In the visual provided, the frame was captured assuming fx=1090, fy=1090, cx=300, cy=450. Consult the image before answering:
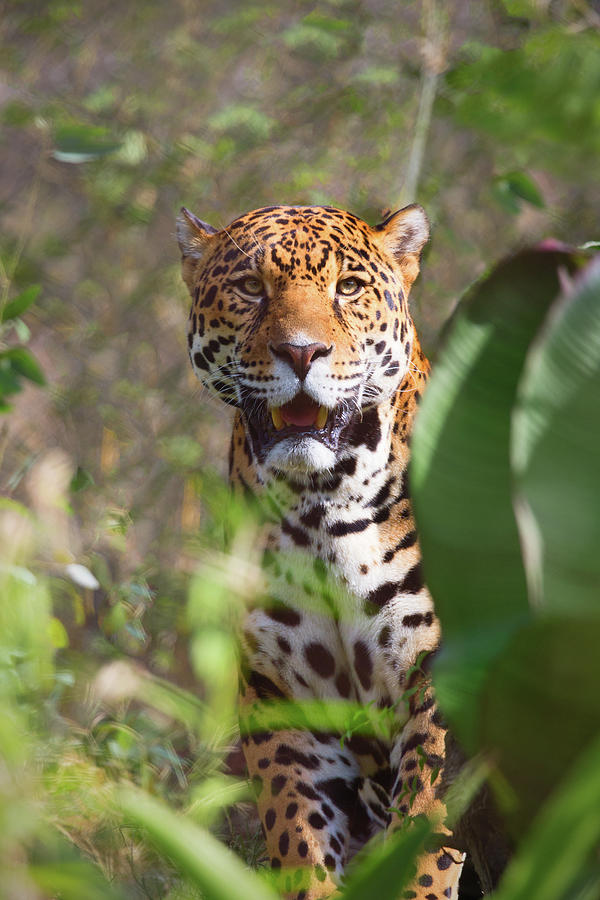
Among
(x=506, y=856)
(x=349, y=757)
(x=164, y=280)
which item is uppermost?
(x=506, y=856)

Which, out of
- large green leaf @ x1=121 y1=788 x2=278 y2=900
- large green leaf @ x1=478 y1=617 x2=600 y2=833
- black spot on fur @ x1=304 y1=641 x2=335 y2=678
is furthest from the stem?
large green leaf @ x1=121 y1=788 x2=278 y2=900

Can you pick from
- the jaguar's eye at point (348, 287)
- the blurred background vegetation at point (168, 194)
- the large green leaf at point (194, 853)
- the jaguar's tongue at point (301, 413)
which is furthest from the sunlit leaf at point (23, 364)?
the large green leaf at point (194, 853)

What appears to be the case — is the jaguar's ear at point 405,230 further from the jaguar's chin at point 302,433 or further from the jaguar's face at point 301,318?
the jaguar's chin at point 302,433

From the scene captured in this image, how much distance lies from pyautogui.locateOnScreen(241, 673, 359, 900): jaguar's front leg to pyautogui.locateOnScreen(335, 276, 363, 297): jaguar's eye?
1.04m

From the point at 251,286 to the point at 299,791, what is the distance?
1.34m

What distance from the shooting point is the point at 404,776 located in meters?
2.66

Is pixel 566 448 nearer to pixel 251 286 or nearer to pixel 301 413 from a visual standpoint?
pixel 301 413

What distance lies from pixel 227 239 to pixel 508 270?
154 centimetres

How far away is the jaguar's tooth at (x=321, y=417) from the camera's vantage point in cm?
260

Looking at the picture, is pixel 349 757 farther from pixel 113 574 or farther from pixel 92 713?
pixel 113 574

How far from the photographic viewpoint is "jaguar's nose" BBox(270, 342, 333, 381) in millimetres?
2525

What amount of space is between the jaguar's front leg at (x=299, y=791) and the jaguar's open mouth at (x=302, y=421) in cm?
71

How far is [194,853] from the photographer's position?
44.2 inches

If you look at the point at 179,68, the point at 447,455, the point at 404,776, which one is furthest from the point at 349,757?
the point at 179,68
